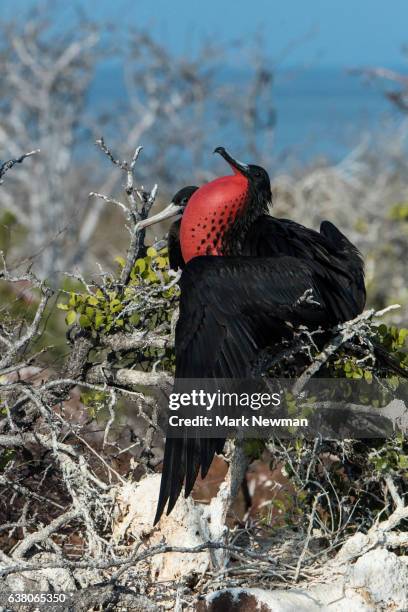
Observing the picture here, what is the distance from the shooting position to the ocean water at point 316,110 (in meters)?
15.2

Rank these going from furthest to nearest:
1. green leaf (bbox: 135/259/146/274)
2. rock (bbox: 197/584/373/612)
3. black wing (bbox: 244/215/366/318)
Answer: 1. black wing (bbox: 244/215/366/318)
2. green leaf (bbox: 135/259/146/274)
3. rock (bbox: 197/584/373/612)

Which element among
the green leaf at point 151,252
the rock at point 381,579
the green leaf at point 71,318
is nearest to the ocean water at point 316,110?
the green leaf at point 151,252

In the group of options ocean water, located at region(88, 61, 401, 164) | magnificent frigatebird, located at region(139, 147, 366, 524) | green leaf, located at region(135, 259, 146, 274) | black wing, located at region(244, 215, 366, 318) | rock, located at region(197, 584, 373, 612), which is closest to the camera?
rock, located at region(197, 584, 373, 612)

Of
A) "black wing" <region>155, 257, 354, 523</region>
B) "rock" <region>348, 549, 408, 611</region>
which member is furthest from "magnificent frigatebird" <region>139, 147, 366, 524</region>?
"rock" <region>348, 549, 408, 611</region>

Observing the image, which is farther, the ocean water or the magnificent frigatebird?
the ocean water

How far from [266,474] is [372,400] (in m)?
1.42

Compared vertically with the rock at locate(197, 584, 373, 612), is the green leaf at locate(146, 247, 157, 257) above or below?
above

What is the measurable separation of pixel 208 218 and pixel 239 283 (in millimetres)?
542

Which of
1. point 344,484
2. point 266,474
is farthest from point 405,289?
point 344,484

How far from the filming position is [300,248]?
440cm

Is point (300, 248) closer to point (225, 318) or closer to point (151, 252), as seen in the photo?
point (151, 252)

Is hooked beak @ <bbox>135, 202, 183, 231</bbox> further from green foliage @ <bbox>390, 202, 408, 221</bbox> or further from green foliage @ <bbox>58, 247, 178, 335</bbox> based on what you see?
green foliage @ <bbox>390, 202, 408, 221</bbox>

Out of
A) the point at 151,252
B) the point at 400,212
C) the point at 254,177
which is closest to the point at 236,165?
the point at 254,177

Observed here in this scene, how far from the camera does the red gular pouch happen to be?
435 cm
